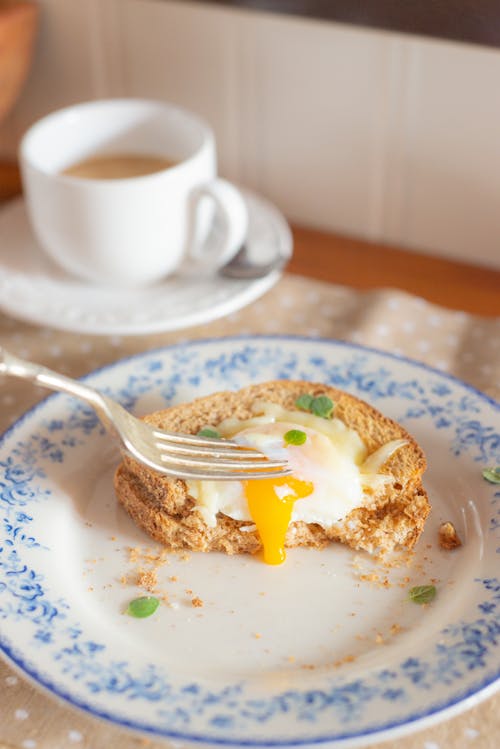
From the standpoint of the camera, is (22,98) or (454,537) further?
(22,98)

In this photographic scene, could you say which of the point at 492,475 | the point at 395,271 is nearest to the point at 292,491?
the point at 492,475

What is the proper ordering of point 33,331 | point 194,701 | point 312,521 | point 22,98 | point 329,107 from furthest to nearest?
point 22,98 < point 329,107 < point 33,331 < point 312,521 < point 194,701

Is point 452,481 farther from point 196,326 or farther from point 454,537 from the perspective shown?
point 196,326

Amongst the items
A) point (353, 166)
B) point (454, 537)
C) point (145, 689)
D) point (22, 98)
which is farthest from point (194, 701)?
point (22, 98)

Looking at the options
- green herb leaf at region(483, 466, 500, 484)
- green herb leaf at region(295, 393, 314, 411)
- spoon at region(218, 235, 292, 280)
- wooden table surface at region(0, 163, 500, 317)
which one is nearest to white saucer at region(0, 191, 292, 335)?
spoon at region(218, 235, 292, 280)

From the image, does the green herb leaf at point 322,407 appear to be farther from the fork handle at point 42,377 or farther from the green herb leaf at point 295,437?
the fork handle at point 42,377

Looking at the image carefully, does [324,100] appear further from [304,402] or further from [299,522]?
[299,522]

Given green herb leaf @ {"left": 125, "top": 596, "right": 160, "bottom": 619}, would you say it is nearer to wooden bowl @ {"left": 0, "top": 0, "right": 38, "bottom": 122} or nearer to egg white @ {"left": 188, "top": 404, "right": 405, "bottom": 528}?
egg white @ {"left": 188, "top": 404, "right": 405, "bottom": 528}

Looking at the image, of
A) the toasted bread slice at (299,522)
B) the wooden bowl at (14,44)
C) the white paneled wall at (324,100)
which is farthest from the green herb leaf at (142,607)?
the wooden bowl at (14,44)
